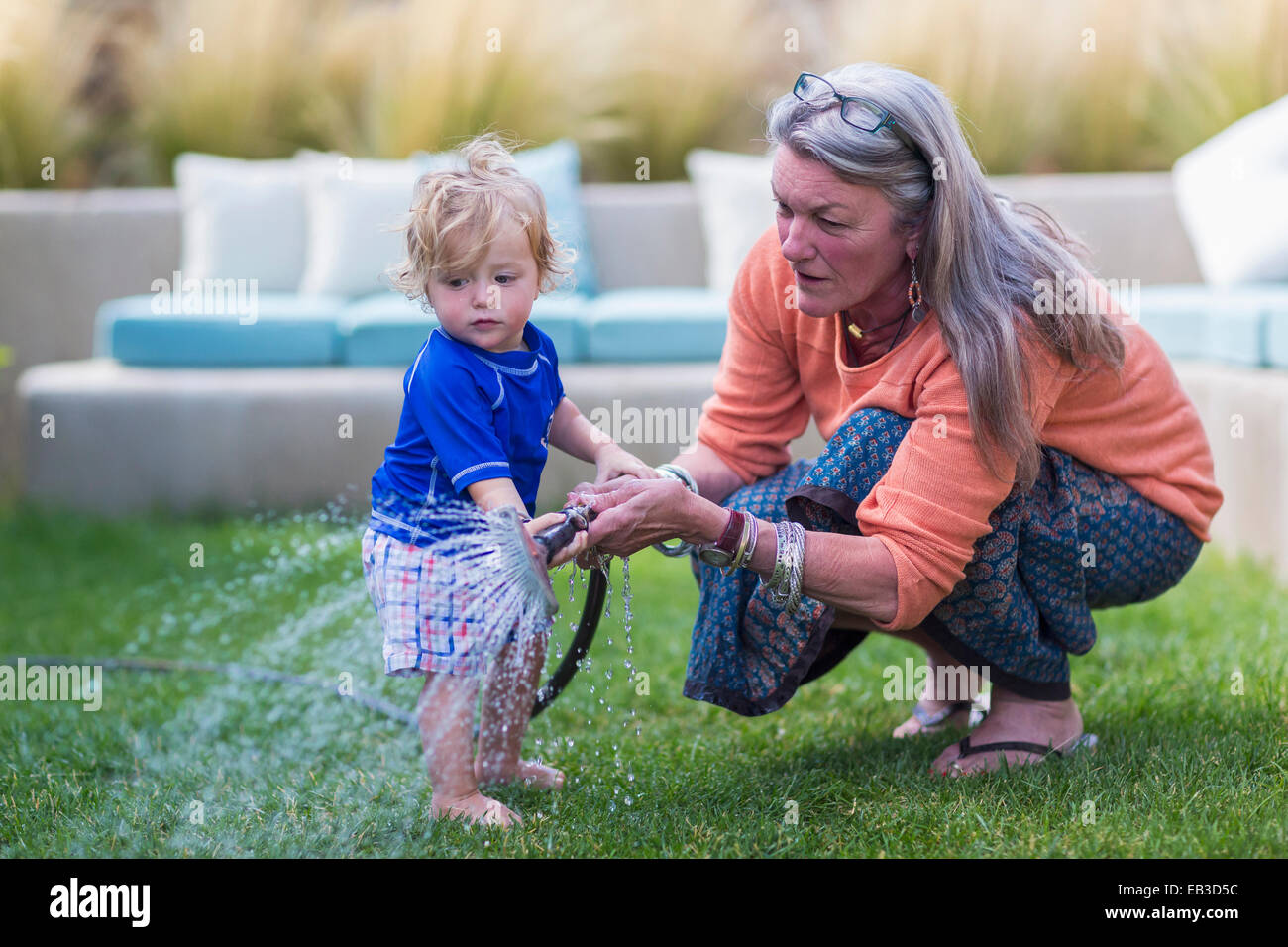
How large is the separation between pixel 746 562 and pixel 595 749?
0.66 metres

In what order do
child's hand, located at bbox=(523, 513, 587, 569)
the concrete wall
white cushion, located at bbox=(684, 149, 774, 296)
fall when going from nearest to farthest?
1. child's hand, located at bbox=(523, 513, 587, 569)
2. white cushion, located at bbox=(684, 149, 774, 296)
3. the concrete wall

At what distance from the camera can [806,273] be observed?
198 centimetres

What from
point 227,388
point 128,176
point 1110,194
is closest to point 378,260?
point 227,388

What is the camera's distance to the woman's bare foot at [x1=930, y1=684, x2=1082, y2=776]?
2.19 m

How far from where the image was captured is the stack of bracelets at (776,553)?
1890mm

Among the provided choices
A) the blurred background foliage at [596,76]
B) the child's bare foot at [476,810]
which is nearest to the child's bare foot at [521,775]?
the child's bare foot at [476,810]

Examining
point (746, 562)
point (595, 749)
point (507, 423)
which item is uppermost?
point (507, 423)

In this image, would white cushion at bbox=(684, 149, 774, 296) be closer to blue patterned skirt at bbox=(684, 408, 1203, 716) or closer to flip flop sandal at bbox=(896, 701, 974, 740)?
flip flop sandal at bbox=(896, 701, 974, 740)

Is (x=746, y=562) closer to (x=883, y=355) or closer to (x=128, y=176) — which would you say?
(x=883, y=355)

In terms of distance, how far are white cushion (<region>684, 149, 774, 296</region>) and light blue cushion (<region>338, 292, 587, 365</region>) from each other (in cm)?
68

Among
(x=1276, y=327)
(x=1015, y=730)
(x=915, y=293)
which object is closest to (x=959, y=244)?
(x=915, y=293)

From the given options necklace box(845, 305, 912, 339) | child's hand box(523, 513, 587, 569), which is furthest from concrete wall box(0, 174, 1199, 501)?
child's hand box(523, 513, 587, 569)

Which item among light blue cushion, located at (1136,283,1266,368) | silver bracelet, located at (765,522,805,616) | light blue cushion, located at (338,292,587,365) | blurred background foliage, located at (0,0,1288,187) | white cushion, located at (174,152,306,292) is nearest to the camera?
silver bracelet, located at (765,522,805,616)

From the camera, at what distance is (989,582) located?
2.03m
